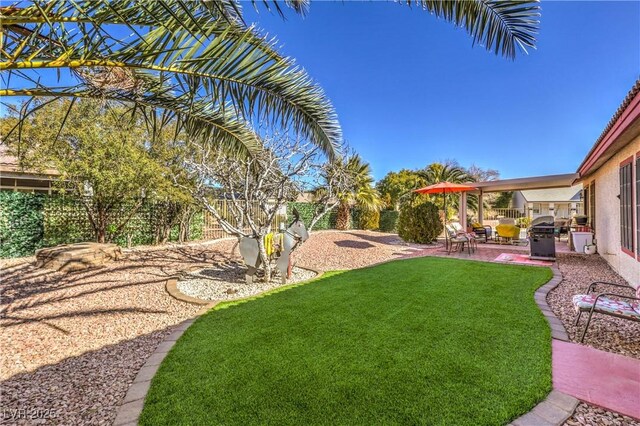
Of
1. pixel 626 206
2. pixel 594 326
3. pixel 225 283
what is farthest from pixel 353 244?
pixel 594 326

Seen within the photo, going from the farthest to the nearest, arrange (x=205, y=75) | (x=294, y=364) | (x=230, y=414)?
(x=294, y=364), (x=205, y=75), (x=230, y=414)

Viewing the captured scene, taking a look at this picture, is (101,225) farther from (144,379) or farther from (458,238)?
(458,238)

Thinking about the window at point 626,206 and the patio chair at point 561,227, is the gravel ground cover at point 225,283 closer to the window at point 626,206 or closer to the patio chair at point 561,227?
the window at point 626,206

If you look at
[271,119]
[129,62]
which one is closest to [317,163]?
[271,119]

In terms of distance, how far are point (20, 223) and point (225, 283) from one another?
8.51 m

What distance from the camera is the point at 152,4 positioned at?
2.36m

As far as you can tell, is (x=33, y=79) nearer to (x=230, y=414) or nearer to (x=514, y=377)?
(x=230, y=414)

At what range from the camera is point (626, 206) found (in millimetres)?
7016

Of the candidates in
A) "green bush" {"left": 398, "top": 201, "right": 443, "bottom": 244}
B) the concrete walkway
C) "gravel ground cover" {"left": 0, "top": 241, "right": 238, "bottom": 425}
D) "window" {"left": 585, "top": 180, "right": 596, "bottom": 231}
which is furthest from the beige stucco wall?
"gravel ground cover" {"left": 0, "top": 241, "right": 238, "bottom": 425}

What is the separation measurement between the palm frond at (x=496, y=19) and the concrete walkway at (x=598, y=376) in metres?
3.53

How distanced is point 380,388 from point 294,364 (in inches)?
40.8

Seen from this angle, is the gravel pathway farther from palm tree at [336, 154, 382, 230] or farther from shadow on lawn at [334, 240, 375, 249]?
palm tree at [336, 154, 382, 230]

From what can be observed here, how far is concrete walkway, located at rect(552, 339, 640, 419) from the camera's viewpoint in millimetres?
2789

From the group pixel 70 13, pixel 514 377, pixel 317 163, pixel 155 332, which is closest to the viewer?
pixel 70 13
